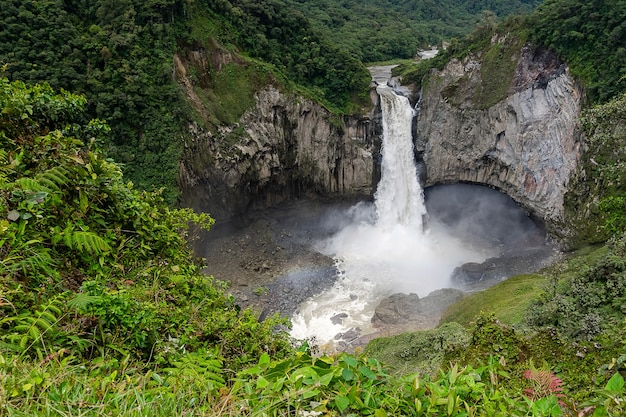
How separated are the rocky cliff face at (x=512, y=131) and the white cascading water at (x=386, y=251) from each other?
2343mm

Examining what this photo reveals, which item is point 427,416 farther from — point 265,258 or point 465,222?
point 465,222

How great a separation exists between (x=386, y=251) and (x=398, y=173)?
7.21 metres

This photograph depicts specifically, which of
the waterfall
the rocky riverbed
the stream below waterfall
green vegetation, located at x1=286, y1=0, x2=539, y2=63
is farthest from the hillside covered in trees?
green vegetation, located at x1=286, y1=0, x2=539, y2=63

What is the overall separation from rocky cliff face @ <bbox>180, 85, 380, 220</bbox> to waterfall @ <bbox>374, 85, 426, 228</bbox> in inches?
48.0

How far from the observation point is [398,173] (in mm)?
31203

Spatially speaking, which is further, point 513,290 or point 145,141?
point 145,141

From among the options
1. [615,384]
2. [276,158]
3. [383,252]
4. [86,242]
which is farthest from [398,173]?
[615,384]

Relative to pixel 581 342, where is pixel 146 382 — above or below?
above

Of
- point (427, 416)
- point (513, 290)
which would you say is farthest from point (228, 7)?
point (427, 416)

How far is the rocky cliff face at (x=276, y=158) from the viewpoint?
2516 centimetres

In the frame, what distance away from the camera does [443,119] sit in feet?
98.8

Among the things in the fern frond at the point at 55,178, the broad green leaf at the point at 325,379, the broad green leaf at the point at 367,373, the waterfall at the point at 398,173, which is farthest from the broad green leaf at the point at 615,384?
the waterfall at the point at 398,173

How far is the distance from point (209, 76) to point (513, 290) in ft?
77.6

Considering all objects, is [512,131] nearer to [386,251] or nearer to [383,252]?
[386,251]
